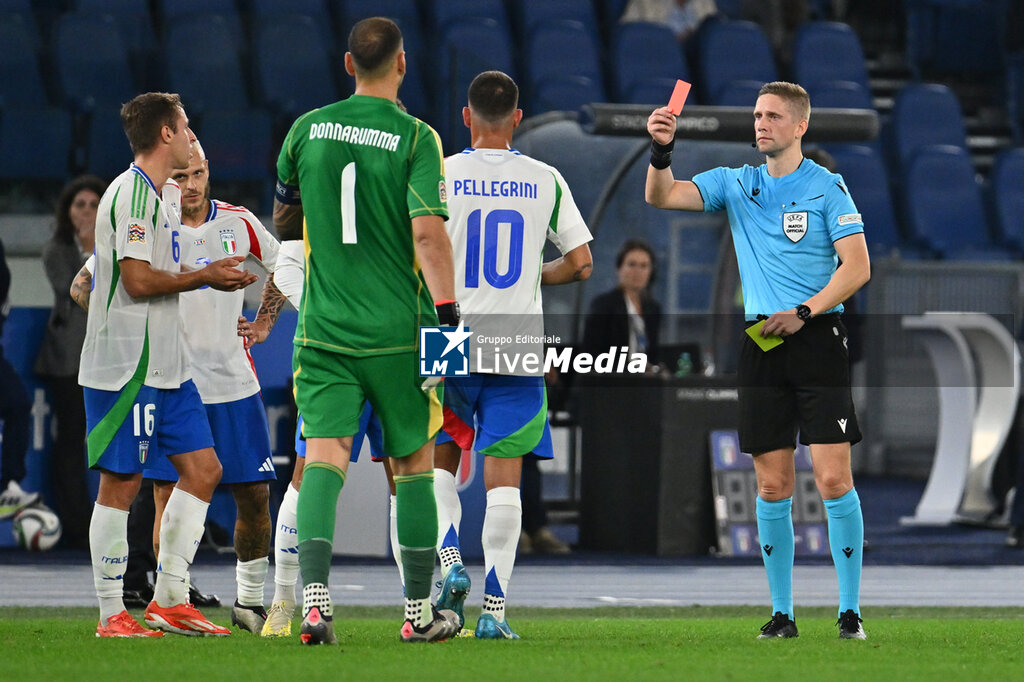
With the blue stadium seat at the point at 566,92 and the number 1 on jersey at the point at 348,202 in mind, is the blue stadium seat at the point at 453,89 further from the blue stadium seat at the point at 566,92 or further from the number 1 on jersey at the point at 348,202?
the number 1 on jersey at the point at 348,202

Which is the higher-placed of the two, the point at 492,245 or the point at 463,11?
the point at 463,11

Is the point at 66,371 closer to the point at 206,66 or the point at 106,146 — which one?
the point at 106,146

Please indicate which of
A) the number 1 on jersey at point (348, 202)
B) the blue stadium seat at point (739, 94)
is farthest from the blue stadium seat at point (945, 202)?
the number 1 on jersey at point (348, 202)

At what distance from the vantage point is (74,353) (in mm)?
10195

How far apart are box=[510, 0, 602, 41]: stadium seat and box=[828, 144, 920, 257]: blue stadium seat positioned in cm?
327

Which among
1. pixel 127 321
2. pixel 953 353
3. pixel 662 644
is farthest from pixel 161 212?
pixel 953 353

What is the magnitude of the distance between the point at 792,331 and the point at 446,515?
1.51m

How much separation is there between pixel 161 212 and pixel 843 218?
2609mm

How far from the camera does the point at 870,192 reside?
17.4 m

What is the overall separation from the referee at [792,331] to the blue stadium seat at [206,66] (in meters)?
9.35

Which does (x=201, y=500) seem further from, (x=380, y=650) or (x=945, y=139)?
(x=945, y=139)

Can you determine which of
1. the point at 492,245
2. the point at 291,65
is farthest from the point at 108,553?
the point at 291,65

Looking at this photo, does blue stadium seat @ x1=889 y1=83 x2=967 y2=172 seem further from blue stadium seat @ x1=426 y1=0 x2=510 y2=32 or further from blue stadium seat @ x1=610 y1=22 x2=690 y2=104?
blue stadium seat @ x1=426 y1=0 x2=510 y2=32

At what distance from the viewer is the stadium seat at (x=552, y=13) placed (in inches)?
693
